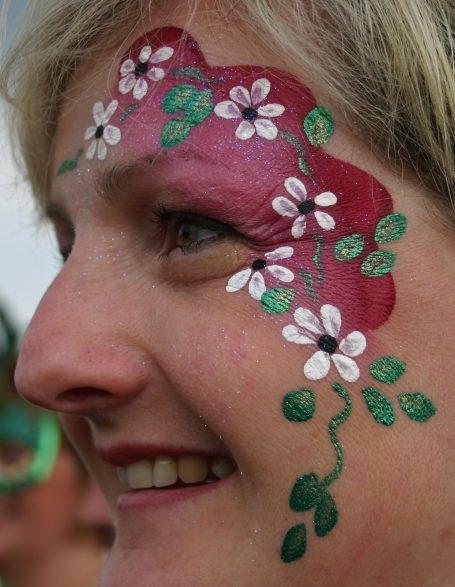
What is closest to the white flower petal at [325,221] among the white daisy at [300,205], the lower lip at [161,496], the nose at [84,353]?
the white daisy at [300,205]

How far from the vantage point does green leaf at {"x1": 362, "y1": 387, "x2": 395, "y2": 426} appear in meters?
1.72

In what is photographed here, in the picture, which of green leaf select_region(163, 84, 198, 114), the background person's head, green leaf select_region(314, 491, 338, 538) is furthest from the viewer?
the background person's head

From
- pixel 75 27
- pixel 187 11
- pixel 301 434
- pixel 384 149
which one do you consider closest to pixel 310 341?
pixel 301 434

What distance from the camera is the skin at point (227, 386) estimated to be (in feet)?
5.65

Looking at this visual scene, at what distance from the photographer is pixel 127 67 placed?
2043 mm

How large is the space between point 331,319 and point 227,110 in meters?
0.49

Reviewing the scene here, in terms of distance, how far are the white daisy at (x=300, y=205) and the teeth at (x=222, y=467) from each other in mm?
489

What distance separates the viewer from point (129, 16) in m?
2.10

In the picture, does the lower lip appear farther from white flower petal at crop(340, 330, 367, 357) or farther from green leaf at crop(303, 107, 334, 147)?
green leaf at crop(303, 107, 334, 147)

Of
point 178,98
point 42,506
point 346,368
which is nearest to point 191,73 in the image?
point 178,98

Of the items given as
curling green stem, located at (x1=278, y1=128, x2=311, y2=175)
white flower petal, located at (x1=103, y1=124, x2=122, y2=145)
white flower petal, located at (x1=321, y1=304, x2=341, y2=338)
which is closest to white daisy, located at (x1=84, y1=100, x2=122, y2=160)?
white flower petal, located at (x1=103, y1=124, x2=122, y2=145)

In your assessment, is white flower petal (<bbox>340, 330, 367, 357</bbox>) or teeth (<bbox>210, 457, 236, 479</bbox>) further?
teeth (<bbox>210, 457, 236, 479</bbox>)

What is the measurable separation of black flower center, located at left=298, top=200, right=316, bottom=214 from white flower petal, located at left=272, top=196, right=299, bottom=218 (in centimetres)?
1

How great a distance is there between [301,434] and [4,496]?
8.41ft
